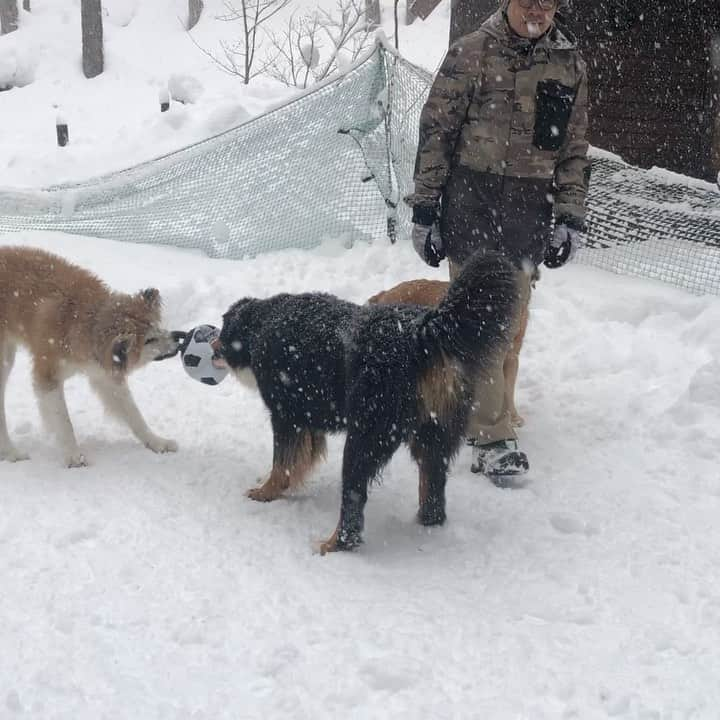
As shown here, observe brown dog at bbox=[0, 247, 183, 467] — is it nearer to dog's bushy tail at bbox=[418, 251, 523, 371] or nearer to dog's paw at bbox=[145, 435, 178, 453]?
dog's paw at bbox=[145, 435, 178, 453]

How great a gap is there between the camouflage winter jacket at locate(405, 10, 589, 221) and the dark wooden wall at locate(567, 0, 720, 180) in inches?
198

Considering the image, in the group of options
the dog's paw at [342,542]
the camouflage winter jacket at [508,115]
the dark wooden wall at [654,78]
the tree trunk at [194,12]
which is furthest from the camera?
the tree trunk at [194,12]

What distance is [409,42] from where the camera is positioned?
27.0 meters

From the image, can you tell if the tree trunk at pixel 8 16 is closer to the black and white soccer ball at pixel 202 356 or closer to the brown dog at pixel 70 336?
the brown dog at pixel 70 336

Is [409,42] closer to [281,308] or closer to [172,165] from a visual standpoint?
[172,165]

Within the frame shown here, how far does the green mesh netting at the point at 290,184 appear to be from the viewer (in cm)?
738

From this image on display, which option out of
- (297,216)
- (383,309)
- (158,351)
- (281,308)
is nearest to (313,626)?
(383,309)

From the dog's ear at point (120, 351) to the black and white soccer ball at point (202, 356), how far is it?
0.34 metres

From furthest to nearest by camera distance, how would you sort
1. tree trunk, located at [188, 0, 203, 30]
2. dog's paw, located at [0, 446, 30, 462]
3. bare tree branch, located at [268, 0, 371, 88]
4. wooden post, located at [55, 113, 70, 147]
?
tree trunk, located at [188, 0, 203, 30]
bare tree branch, located at [268, 0, 371, 88]
wooden post, located at [55, 113, 70, 147]
dog's paw, located at [0, 446, 30, 462]

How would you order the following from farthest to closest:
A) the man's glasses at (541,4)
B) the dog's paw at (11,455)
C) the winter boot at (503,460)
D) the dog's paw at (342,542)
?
the dog's paw at (11,455), the winter boot at (503,460), the man's glasses at (541,4), the dog's paw at (342,542)

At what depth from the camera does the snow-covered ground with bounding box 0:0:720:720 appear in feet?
8.66

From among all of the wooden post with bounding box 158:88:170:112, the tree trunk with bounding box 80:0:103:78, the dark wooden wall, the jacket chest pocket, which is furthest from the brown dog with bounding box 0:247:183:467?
the tree trunk with bounding box 80:0:103:78

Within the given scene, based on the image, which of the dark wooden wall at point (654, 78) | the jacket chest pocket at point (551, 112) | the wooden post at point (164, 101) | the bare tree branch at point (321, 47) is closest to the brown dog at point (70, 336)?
the jacket chest pocket at point (551, 112)

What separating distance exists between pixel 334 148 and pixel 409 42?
70.4 ft
